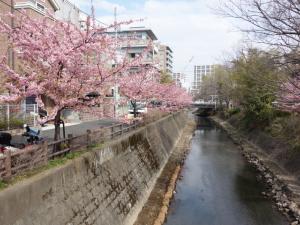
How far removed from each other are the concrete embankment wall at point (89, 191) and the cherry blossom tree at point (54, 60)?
204 centimetres

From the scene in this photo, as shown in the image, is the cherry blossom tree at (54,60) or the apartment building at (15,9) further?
the apartment building at (15,9)

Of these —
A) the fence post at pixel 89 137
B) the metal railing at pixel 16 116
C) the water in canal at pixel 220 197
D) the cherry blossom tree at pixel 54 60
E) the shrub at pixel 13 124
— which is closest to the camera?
the cherry blossom tree at pixel 54 60

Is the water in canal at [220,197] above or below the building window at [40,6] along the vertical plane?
below

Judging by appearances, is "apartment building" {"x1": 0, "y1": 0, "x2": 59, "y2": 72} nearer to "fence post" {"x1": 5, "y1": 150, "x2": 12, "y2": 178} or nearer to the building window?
the building window

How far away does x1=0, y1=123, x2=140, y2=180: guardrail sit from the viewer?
7871 mm

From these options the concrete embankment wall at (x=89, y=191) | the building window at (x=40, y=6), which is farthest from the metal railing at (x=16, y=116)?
the building window at (x=40, y=6)

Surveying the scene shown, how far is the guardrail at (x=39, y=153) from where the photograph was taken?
25.8ft

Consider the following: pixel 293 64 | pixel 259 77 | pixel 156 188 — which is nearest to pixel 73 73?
pixel 259 77

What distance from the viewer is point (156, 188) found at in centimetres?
1858

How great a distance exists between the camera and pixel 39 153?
937cm

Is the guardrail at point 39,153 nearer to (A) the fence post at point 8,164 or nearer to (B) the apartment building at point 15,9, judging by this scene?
(A) the fence post at point 8,164

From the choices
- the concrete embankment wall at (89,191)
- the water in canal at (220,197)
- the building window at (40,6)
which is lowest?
the water in canal at (220,197)

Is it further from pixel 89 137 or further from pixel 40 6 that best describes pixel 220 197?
pixel 40 6

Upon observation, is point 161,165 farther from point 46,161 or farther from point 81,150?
point 46,161
